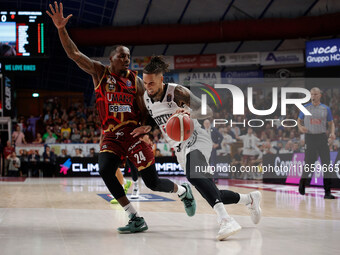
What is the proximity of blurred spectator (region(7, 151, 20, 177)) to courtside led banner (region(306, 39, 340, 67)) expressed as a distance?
1340 centimetres

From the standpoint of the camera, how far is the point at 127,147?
5.35 m

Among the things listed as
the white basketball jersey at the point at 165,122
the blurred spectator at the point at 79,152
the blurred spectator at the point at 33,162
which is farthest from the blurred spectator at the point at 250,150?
the white basketball jersey at the point at 165,122

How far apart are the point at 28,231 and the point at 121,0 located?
1811 centimetres

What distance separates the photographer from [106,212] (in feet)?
22.8

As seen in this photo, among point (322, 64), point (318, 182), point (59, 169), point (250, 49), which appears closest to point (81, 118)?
point (59, 169)

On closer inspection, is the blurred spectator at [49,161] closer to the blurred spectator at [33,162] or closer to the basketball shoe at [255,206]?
the blurred spectator at [33,162]

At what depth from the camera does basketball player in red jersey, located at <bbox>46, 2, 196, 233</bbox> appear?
5203 millimetres

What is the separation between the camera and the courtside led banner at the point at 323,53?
2144cm

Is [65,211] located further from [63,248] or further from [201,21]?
[201,21]

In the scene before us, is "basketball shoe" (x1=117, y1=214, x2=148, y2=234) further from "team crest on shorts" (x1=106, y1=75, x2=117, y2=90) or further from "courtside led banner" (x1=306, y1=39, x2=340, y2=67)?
"courtside led banner" (x1=306, y1=39, x2=340, y2=67)

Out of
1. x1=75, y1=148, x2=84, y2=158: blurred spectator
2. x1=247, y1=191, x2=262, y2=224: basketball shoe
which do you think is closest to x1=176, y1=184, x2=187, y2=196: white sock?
x1=247, y1=191, x2=262, y2=224: basketball shoe

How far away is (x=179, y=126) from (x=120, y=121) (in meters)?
0.88

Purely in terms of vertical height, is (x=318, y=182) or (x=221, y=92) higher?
(x=221, y=92)

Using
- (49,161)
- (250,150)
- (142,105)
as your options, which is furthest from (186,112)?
(49,161)
